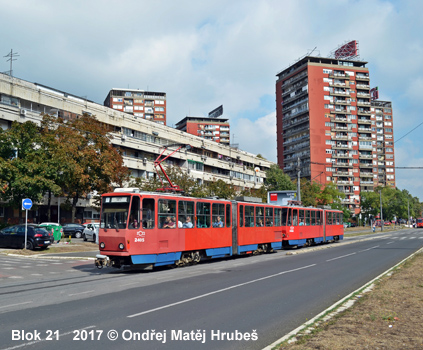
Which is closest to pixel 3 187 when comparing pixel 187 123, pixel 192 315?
pixel 192 315

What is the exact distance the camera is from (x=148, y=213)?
1619cm

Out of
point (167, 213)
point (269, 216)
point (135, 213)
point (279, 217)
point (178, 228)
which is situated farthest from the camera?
point (279, 217)

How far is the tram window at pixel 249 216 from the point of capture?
23.8m

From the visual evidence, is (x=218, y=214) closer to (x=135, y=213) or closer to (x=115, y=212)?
(x=135, y=213)

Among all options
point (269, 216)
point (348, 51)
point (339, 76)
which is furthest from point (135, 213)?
point (348, 51)

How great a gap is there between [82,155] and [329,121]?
75.5 m

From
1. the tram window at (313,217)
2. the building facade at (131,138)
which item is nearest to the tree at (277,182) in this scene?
the building facade at (131,138)

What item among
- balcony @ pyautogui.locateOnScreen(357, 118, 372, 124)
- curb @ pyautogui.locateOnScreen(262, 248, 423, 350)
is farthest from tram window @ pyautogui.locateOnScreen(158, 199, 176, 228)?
balcony @ pyautogui.locateOnScreen(357, 118, 372, 124)

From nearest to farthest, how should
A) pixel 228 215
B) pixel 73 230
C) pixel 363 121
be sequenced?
pixel 228 215 < pixel 73 230 < pixel 363 121

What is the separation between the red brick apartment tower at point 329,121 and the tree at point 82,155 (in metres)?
65.7

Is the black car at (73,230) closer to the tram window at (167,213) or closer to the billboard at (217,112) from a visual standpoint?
the tram window at (167,213)

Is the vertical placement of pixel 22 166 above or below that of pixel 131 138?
below

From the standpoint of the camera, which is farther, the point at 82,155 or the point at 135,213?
the point at 82,155

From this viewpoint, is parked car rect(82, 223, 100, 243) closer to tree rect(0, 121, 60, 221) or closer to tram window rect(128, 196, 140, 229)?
tree rect(0, 121, 60, 221)
